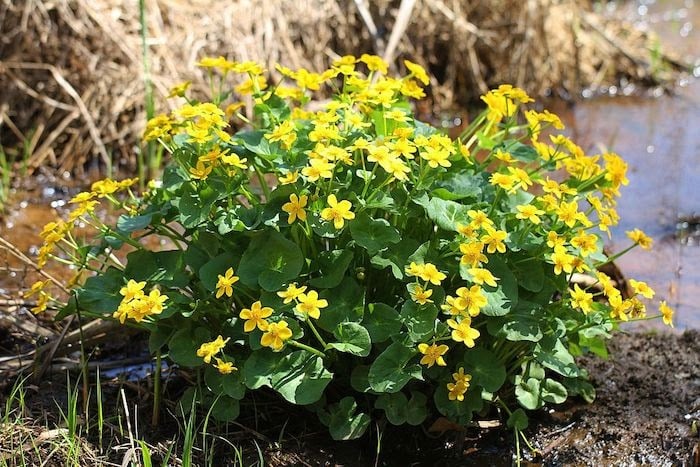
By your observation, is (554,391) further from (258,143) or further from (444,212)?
(258,143)

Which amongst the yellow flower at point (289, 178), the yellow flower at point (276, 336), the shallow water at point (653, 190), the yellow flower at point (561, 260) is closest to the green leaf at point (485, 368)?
the yellow flower at point (561, 260)

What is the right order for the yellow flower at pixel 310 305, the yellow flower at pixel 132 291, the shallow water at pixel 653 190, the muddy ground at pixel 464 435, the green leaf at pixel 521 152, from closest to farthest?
1. the yellow flower at pixel 310 305
2. the yellow flower at pixel 132 291
3. the muddy ground at pixel 464 435
4. the green leaf at pixel 521 152
5. the shallow water at pixel 653 190

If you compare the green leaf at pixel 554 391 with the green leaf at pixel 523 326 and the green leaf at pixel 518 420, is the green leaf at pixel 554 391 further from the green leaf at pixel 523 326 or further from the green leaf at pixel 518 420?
the green leaf at pixel 523 326

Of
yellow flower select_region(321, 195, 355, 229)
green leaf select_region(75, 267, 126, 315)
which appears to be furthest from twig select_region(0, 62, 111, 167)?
yellow flower select_region(321, 195, 355, 229)

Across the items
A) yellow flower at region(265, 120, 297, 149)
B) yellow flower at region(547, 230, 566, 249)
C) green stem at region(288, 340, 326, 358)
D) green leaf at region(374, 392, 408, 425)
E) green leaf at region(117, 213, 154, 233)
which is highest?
yellow flower at region(265, 120, 297, 149)

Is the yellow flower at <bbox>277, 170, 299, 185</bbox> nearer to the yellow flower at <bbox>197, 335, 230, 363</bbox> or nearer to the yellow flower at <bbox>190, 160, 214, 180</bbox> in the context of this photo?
the yellow flower at <bbox>190, 160, 214, 180</bbox>

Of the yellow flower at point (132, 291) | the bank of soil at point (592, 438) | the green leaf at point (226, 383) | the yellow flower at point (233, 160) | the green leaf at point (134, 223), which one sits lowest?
the bank of soil at point (592, 438)

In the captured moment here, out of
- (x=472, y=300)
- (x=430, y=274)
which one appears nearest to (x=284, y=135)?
(x=430, y=274)

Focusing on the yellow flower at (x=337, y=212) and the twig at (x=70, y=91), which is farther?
the twig at (x=70, y=91)
